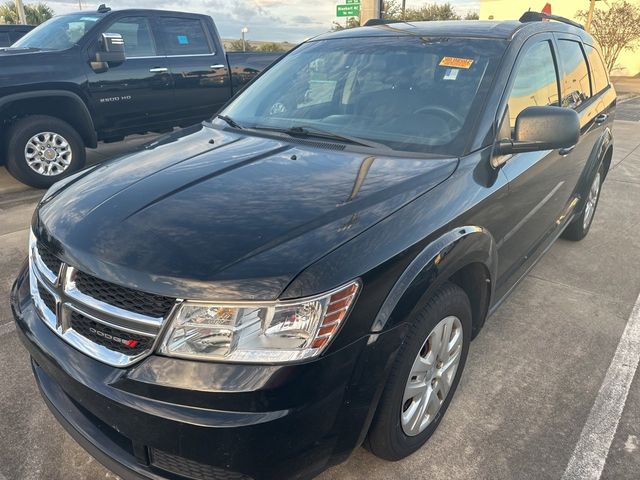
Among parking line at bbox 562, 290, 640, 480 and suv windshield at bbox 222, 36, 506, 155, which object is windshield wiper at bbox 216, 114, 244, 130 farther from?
parking line at bbox 562, 290, 640, 480

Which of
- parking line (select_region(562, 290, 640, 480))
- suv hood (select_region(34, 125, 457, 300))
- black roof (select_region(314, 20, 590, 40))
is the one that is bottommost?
parking line (select_region(562, 290, 640, 480))

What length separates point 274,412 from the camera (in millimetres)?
1516

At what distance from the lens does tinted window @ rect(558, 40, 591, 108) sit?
345 centimetres

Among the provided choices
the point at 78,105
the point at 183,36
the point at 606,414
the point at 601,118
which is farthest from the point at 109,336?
the point at 183,36

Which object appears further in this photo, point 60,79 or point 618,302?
point 60,79

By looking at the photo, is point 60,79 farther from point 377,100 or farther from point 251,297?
point 251,297

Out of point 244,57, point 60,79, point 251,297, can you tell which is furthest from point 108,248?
point 244,57

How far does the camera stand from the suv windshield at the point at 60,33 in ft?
20.4

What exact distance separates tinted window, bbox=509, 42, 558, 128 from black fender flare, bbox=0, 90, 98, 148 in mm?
5088

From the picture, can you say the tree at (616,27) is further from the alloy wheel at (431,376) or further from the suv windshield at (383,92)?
the alloy wheel at (431,376)

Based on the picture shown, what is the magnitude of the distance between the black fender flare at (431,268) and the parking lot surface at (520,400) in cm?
82

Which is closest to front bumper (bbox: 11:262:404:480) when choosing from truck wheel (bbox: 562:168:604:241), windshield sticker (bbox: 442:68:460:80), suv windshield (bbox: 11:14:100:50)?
windshield sticker (bbox: 442:68:460:80)

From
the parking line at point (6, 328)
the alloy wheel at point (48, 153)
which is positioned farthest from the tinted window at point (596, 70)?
the alloy wheel at point (48, 153)

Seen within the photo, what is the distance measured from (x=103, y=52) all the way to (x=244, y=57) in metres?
2.26
